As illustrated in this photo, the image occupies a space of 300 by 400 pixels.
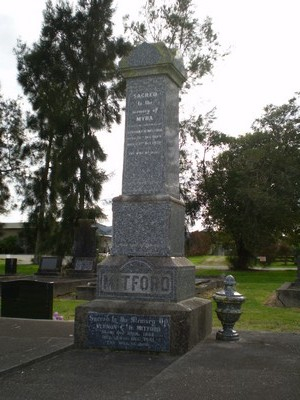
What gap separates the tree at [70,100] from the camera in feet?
86.6

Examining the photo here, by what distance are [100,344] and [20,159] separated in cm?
2788

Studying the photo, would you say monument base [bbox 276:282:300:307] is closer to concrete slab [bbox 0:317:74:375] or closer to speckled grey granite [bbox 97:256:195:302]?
concrete slab [bbox 0:317:74:375]

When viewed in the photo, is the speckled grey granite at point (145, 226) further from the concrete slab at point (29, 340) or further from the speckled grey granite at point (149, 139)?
the concrete slab at point (29, 340)

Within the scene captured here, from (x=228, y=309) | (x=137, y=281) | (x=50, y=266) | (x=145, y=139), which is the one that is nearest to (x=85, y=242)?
(x=50, y=266)

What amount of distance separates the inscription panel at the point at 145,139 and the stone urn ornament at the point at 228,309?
159 centimetres

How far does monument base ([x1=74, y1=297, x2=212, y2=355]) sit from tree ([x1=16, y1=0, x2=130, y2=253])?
20.4 metres

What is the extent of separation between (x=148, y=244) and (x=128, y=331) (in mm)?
1156

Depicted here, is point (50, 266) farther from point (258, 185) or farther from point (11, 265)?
point (258, 185)

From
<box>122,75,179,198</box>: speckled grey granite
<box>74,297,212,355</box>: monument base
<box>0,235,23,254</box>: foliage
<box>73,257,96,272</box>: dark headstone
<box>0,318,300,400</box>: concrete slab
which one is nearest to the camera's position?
<box>0,318,300,400</box>: concrete slab

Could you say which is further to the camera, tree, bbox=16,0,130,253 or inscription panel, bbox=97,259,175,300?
tree, bbox=16,0,130,253

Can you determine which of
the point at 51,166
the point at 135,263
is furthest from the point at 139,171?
the point at 51,166

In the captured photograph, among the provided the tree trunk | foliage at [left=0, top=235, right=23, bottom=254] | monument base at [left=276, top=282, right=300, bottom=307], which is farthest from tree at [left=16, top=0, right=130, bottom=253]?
foliage at [left=0, top=235, right=23, bottom=254]

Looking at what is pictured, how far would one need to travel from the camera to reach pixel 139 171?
21.3ft

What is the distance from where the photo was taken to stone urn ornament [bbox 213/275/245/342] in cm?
604
